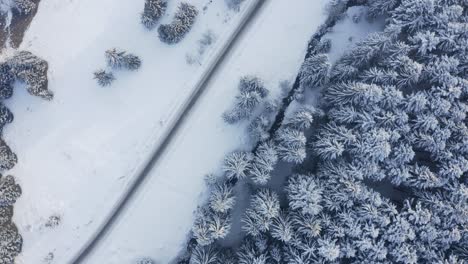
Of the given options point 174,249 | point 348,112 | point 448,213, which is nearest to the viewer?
point 448,213

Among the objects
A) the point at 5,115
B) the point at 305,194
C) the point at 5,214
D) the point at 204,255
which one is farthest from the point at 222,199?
the point at 5,115

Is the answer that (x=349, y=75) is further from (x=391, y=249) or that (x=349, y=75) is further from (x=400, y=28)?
(x=391, y=249)

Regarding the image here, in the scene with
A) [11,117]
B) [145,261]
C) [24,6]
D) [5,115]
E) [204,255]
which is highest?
[24,6]

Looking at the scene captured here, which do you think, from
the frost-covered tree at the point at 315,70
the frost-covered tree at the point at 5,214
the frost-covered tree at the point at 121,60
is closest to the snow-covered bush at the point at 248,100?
the frost-covered tree at the point at 315,70

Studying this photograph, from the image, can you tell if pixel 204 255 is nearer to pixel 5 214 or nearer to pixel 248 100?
pixel 248 100

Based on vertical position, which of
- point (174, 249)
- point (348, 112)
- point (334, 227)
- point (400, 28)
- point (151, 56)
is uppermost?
point (151, 56)

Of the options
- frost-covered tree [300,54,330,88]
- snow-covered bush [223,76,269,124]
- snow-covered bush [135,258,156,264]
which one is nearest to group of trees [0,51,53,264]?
snow-covered bush [135,258,156,264]

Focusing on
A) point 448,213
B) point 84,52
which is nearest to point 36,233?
point 84,52
